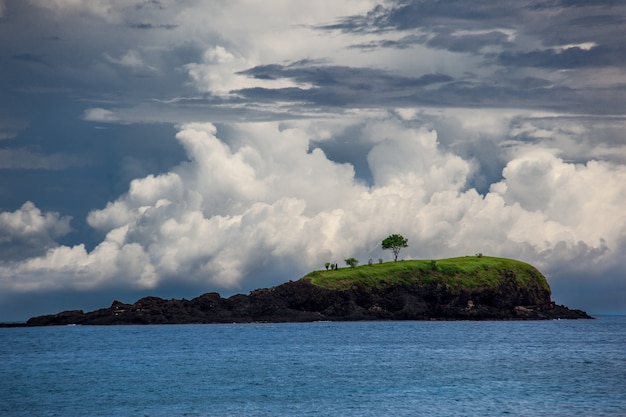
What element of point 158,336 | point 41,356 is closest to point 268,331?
point 158,336

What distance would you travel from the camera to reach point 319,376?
8288cm

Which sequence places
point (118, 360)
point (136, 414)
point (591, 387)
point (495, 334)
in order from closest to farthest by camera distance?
point (136, 414)
point (591, 387)
point (118, 360)
point (495, 334)

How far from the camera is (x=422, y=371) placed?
8719cm

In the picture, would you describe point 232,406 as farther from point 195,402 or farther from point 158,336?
point 158,336

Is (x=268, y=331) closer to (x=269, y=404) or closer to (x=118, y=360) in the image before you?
(x=118, y=360)

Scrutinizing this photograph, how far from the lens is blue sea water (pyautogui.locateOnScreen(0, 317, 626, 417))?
203ft

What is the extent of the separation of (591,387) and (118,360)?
62.2m

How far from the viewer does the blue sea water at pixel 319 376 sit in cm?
6181

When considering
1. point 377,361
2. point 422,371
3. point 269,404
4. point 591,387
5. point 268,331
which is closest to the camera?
point 269,404

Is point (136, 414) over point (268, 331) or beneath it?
beneath

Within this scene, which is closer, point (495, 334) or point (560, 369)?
point (560, 369)

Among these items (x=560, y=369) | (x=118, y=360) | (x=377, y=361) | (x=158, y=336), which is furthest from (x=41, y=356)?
(x=560, y=369)

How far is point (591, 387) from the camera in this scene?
71750 mm

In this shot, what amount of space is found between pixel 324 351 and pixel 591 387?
1918 inches
